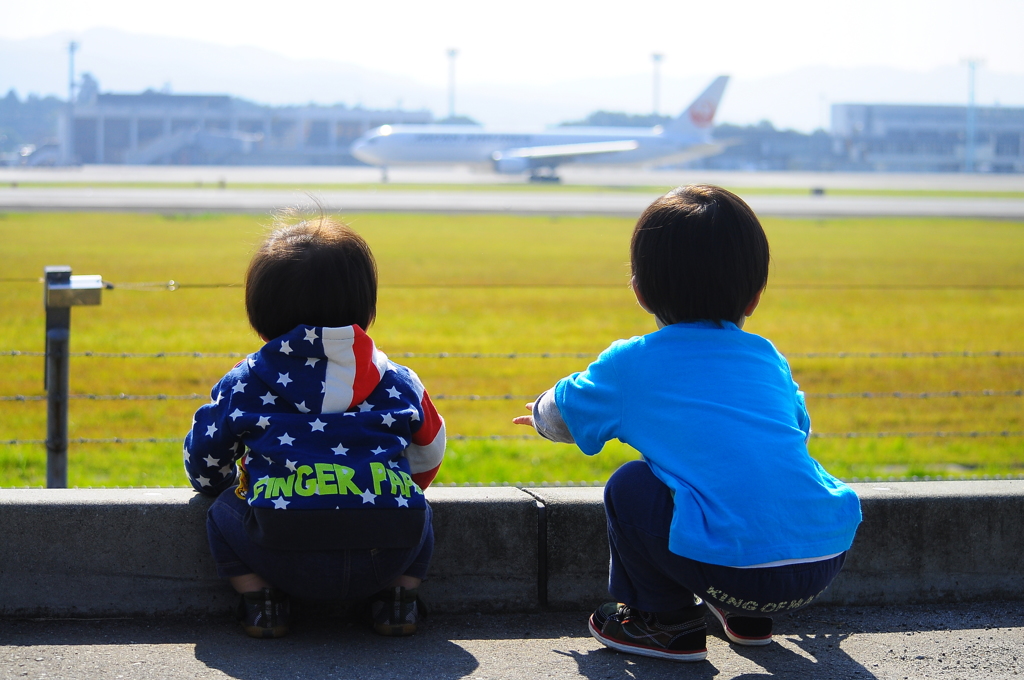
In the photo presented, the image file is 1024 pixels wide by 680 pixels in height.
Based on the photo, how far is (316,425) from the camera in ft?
7.84

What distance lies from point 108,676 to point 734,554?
4.83ft

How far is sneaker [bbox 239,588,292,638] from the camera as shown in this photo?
2516 mm

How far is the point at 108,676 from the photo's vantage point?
2273 mm

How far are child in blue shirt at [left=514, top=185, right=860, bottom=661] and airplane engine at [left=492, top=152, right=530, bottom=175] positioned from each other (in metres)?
63.0

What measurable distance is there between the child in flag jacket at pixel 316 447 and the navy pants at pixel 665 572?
1.65 ft

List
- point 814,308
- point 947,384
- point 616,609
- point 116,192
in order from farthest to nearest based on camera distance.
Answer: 1. point 116,192
2. point 814,308
3. point 947,384
4. point 616,609

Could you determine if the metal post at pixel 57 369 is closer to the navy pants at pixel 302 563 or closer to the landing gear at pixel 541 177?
the navy pants at pixel 302 563

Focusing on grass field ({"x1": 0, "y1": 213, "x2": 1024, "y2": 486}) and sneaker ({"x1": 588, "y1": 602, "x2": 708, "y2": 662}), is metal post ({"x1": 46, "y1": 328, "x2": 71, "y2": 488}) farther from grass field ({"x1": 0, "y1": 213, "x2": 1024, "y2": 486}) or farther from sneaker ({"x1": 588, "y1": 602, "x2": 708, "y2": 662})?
sneaker ({"x1": 588, "y1": 602, "x2": 708, "y2": 662})

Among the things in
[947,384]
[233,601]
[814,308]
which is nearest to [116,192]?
[814,308]

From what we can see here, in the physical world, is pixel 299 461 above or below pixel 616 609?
above

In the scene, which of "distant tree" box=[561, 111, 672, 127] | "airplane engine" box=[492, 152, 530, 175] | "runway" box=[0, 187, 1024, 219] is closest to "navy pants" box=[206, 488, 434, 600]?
"runway" box=[0, 187, 1024, 219]

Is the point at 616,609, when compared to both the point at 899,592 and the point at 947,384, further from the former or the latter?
the point at 947,384

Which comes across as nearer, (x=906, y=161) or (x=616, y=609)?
(x=616, y=609)

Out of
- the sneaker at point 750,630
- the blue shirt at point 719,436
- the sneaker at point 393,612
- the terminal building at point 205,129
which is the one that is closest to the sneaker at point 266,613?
the sneaker at point 393,612
